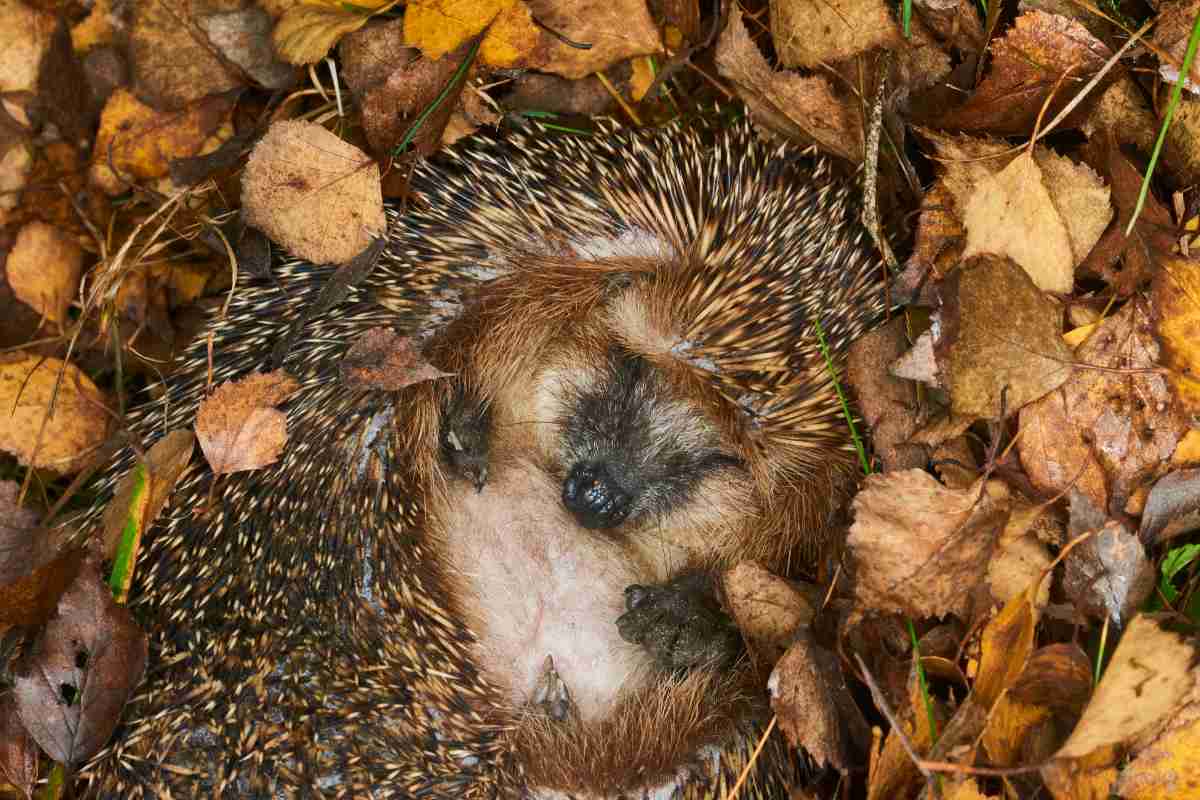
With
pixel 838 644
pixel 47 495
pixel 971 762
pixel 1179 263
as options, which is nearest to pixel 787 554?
pixel 838 644

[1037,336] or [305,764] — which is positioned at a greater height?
[1037,336]

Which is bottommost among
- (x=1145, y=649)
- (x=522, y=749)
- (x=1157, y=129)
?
(x=522, y=749)

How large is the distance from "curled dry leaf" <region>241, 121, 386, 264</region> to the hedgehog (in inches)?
4.4

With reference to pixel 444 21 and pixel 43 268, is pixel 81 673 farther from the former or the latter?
pixel 444 21

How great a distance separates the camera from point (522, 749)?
12.5 feet

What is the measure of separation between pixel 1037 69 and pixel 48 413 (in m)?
3.62

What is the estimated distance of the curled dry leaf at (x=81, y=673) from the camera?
334 centimetres

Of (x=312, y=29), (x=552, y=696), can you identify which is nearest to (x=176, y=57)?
(x=312, y=29)

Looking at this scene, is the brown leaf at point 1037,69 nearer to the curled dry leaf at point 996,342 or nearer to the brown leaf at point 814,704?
the curled dry leaf at point 996,342

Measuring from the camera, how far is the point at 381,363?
372 cm

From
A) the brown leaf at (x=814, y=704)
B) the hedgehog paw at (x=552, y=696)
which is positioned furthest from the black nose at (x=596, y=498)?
the brown leaf at (x=814, y=704)

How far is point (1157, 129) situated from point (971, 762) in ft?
7.07

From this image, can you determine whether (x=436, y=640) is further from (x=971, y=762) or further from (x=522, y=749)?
(x=971, y=762)

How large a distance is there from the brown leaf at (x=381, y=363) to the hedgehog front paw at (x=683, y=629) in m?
1.21
